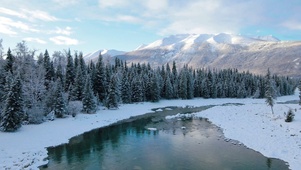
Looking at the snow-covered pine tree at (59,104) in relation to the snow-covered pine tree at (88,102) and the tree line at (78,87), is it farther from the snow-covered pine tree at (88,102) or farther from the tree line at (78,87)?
the snow-covered pine tree at (88,102)

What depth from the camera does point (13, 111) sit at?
37750 millimetres

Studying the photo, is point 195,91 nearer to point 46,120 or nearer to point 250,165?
point 46,120

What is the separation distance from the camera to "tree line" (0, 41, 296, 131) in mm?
43906

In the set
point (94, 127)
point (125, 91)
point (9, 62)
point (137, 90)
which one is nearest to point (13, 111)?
point (94, 127)

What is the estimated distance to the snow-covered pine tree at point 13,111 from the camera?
36.5 m

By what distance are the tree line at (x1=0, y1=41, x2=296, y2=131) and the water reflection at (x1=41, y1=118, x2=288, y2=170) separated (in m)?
11.7

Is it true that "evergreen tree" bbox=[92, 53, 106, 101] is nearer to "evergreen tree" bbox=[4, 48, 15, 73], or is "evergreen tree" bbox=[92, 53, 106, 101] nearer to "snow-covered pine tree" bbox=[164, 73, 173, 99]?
"evergreen tree" bbox=[4, 48, 15, 73]

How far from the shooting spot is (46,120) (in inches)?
1890

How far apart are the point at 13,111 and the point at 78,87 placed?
90.6 ft

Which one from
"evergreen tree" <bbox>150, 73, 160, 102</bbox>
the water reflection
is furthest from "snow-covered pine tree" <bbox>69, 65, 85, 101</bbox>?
"evergreen tree" <bbox>150, 73, 160, 102</bbox>

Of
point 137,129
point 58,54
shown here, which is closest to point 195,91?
point 58,54

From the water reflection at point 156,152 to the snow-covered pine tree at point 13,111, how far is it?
338 inches

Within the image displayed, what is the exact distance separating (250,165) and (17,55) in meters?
63.2

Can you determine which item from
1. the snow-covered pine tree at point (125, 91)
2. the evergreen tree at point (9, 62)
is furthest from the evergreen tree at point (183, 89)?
the evergreen tree at point (9, 62)
